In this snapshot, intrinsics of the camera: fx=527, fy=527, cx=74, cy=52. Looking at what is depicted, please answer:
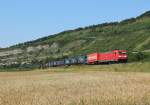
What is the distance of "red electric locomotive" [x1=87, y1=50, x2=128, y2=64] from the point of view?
367 ft

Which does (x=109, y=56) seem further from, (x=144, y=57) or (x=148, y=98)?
(x=148, y=98)

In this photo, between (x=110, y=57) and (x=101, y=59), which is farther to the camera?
(x=101, y=59)

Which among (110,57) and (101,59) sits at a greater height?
(110,57)

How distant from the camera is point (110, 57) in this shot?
116500 mm

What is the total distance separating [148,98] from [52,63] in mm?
131518

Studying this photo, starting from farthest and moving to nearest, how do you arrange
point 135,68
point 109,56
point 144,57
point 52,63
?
point 52,63, point 109,56, point 144,57, point 135,68

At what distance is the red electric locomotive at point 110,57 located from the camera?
367 ft

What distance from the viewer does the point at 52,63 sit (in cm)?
15350

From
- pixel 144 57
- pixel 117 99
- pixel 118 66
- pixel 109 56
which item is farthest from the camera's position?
pixel 109 56

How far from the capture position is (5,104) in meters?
21.8

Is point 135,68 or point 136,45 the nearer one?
point 135,68

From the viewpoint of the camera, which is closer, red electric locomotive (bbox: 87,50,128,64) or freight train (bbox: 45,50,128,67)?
red electric locomotive (bbox: 87,50,128,64)

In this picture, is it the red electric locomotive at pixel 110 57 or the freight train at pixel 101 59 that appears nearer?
the red electric locomotive at pixel 110 57

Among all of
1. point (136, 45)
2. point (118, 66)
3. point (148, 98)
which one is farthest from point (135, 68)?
point (136, 45)
